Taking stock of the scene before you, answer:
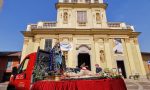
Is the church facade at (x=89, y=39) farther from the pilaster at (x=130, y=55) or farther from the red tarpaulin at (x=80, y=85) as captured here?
the red tarpaulin at (x=80, y=85)

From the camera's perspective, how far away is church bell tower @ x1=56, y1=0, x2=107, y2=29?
2552 cm

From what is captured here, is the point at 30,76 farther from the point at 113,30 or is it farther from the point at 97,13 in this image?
the point at 97,13

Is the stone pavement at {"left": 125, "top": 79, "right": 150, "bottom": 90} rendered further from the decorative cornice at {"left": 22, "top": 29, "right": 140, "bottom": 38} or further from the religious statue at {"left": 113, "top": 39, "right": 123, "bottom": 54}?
the decorative cornice at {"left": 22, "top": 29, "right": 140, "bottom": 38}

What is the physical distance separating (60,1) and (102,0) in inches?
287

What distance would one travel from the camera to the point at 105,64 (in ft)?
75.4

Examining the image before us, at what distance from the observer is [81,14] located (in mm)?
26531

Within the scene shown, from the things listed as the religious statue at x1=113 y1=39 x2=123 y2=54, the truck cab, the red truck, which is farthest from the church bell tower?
the truck cab

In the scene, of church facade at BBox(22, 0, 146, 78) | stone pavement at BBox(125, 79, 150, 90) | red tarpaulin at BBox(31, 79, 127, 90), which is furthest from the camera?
church facade at BBox(22, 0, 146, 78)

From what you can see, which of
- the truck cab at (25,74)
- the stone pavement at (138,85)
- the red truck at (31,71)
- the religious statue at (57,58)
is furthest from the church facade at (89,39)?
the truck cab at (25,74)

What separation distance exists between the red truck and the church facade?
1549 cm

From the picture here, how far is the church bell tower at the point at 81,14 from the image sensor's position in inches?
1005

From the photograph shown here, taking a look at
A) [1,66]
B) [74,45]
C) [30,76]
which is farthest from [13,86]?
[1,66]

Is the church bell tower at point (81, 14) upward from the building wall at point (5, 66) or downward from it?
upward

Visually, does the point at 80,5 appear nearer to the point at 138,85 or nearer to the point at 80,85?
the point at 138,85
